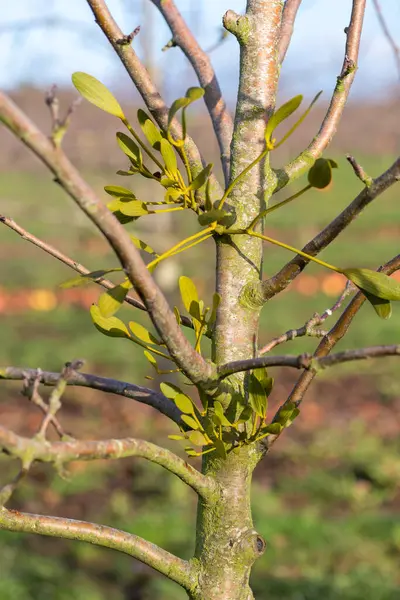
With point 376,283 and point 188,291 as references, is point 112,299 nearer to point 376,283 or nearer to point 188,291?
point 188,291

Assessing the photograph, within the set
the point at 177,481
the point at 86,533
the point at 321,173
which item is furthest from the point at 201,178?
the point at 177,481

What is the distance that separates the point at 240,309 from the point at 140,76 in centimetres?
38

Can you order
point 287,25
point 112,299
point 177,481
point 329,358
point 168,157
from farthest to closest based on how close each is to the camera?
point 177,481 < point 287,25 < point 168,157 < point 112,299 < point 329,358

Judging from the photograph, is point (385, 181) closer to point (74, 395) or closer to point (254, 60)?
point (254, 60)

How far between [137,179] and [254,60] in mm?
7241

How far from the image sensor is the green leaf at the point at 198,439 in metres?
1.00

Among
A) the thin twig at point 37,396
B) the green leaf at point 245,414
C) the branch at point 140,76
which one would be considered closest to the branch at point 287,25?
the branch at point 140,76

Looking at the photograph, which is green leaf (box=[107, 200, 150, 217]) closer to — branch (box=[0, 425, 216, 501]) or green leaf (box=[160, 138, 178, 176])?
green leaf (box=[160, 138, 178, 176])

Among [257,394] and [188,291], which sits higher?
[188,291]

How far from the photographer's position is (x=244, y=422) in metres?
1.03

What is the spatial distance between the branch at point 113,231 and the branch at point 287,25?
0.61m

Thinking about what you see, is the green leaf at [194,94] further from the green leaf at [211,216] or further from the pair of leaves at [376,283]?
the pair of leaves at [376,283]

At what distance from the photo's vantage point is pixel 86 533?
36.9 inches

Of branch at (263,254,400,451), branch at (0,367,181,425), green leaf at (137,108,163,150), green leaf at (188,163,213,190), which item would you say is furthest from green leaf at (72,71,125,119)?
branch at (263,254,400,451)
